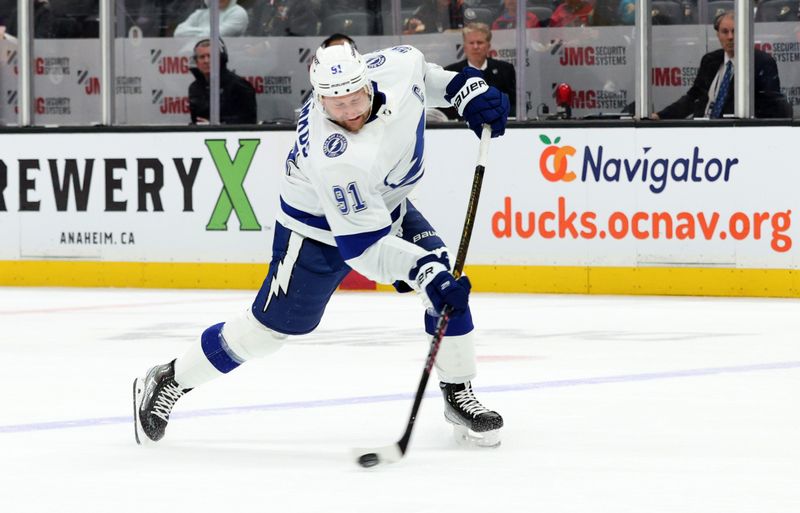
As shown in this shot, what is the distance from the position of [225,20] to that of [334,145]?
5969mm

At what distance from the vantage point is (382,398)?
189 inches

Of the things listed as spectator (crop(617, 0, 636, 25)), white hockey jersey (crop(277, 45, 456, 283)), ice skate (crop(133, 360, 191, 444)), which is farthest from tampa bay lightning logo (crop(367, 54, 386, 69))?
spectator (crop(617, 0, 636, 25))

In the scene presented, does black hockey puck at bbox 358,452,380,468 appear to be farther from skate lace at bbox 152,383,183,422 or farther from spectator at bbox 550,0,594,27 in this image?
spectator at bbox 550,0,594,27

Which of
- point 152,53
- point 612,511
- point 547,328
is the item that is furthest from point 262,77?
point 612,511

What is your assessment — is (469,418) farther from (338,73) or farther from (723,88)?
(723,88)

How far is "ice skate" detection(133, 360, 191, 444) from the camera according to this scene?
13.2 feet

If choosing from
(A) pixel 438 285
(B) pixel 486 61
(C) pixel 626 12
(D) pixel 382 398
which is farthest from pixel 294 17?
(A) pixel 438 285

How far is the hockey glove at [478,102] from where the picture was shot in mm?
4148

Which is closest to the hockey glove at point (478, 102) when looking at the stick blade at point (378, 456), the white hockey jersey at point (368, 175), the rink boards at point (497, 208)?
the white hockey jersey at point (368, 175)

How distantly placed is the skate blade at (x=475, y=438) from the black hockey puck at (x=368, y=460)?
398 mm

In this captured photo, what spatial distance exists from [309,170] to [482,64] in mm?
5286

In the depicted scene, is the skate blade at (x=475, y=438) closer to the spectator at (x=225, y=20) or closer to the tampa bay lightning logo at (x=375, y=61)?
the tampa bay lightning logo at (x=375, y=61)

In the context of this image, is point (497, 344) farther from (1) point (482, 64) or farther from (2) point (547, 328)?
(1) point (482, 64)

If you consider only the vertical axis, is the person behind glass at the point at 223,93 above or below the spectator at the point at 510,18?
below
